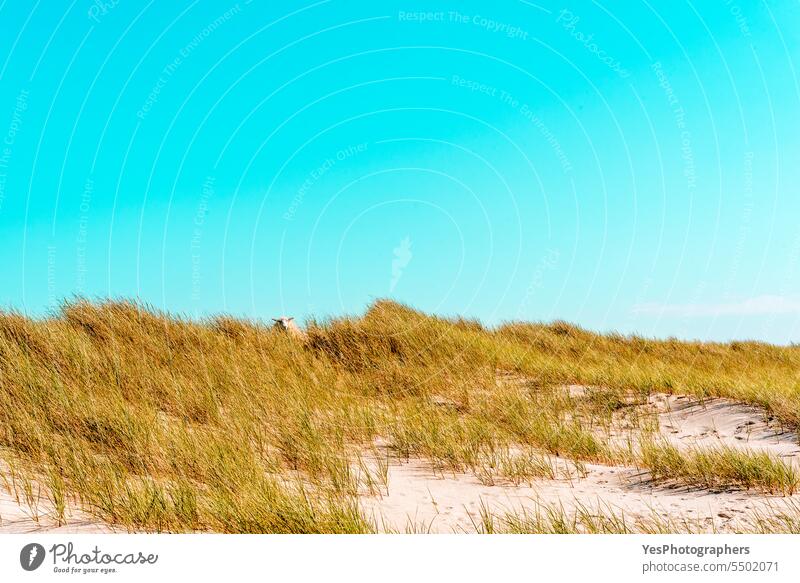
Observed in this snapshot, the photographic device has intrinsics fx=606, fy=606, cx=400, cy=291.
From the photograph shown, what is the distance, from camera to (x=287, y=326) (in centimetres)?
1257

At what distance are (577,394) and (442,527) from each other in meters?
6.04

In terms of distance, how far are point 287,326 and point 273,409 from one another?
564cm

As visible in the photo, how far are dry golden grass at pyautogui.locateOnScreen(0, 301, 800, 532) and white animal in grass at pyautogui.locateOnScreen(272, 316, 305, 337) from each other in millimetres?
373

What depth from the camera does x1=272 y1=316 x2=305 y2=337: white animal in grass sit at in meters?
12.2

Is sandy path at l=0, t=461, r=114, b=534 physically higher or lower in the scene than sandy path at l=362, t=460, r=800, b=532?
higher

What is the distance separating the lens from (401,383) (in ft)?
31.8

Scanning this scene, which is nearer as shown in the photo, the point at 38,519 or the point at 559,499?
the point at 38,519
